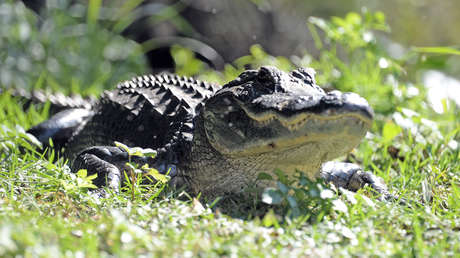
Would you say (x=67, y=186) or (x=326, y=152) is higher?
(x=326, y=152)

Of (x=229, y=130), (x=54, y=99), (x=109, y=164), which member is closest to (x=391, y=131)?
(x=229, y=130)

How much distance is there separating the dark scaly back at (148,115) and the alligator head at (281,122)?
0.51 meters

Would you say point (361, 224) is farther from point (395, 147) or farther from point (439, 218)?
point (395, 147)

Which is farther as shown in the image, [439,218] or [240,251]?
[439,218]

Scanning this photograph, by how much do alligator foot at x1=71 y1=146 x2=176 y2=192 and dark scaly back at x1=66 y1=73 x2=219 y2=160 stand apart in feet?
0.46

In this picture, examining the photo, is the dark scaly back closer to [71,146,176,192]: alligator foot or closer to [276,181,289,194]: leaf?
[71,146,176,192]: alligator foot

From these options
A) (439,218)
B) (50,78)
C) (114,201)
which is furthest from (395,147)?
(50,78)

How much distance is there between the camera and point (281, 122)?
8.15 ft

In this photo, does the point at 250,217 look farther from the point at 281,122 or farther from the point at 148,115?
the point at 148,115

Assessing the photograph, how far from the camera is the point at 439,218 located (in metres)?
2.64

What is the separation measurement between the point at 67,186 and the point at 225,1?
23.6 ft

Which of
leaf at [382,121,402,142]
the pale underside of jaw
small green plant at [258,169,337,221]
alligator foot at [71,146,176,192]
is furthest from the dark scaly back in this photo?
leaf at [382,121,402,142]

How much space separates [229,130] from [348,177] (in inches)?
45.6

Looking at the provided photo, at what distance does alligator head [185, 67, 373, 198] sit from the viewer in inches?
90.4
